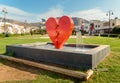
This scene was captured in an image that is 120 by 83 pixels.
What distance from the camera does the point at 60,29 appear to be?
31.6 feet

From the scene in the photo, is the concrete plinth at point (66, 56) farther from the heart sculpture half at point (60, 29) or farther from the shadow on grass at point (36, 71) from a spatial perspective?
the heart sculpture half at point (60, 29)

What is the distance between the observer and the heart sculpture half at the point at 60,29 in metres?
9.25

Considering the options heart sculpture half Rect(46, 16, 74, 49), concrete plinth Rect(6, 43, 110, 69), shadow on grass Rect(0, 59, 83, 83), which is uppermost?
heart sculpture half Rect(46, 16, 74, 49)

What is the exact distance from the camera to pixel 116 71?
6676mm

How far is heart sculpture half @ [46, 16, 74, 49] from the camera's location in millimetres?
9249

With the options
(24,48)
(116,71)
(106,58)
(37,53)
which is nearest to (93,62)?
(116,71)

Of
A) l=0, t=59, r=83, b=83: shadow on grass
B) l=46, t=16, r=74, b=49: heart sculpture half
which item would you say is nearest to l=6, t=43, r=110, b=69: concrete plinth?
l=0, t=59, r=83, b=83: shadow on grass

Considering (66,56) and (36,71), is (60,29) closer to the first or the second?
(66,56)

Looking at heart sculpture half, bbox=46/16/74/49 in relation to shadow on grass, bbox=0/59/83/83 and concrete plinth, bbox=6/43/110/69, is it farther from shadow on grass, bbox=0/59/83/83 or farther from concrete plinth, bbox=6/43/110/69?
shadow on grass, bbox=0/59/83/83

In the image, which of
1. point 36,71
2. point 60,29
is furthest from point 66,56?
point 60,29

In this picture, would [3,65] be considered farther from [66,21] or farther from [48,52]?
[66,21]

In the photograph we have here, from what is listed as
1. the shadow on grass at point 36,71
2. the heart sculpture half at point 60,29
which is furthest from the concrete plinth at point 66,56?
the heart sculpture half at point 60,29

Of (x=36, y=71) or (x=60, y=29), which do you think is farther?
(x=60, y=29)

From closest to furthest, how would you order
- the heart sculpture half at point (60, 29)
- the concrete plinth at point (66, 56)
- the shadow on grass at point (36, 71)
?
the shadow on grass at point (36, 71)
the concrete plinth at point (66, 56)
the heart sculpture half at point (60, 29)
